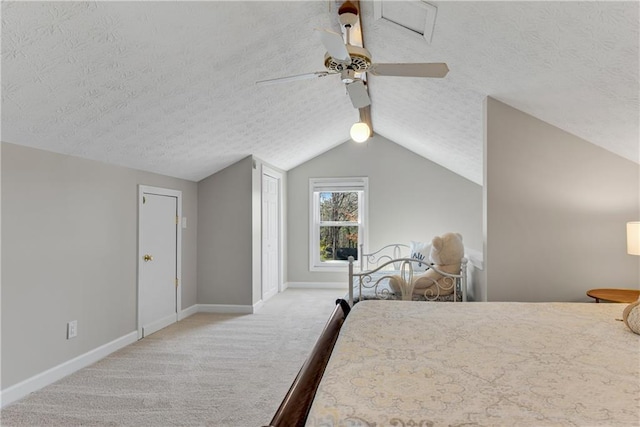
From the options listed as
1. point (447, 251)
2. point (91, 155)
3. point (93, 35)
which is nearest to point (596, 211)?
point (447, 251)

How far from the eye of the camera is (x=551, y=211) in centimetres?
314

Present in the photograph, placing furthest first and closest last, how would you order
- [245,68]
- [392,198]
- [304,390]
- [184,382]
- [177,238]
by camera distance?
[392,198], [177,238], [245,68], [184,382], [304,390]

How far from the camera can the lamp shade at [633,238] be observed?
2723 mm

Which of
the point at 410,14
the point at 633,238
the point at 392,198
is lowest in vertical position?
the point at 633,238

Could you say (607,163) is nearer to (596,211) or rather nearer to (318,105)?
(596,211)

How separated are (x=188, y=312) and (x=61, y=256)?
2216mm

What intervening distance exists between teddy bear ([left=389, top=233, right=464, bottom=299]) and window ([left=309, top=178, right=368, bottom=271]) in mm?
3028

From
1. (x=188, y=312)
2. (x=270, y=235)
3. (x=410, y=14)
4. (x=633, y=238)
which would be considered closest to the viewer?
(x=410, y=14)

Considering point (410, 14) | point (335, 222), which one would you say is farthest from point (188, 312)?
point (410, 14)

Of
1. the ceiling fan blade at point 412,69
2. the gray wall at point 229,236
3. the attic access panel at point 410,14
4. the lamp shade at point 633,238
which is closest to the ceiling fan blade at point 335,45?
the ceiling fan blade at point 412,69

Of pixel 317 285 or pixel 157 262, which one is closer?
pixel 157 262

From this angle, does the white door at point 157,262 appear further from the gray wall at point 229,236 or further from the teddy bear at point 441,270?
the teddy bear at point 441,270

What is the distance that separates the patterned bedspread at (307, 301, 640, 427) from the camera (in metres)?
1.06

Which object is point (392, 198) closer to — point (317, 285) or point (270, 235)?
point (317, 285)
